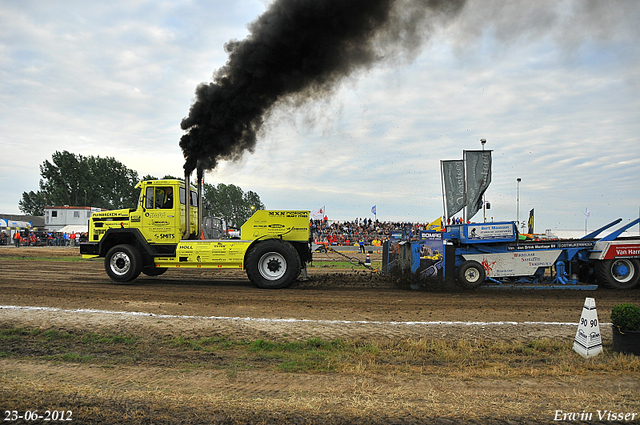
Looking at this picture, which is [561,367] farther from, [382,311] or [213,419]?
[213,419]

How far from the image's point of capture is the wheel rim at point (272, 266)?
11305mm

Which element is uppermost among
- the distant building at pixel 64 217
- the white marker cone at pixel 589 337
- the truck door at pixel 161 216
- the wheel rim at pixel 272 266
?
the distant building at pixel 64 217

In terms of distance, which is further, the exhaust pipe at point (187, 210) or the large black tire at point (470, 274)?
the exhaust pipe at point (187, 210)

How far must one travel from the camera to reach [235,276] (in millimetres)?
15250

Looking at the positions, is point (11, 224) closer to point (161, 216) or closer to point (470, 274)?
point (161, 216)

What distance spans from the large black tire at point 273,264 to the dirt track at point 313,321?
43 cm

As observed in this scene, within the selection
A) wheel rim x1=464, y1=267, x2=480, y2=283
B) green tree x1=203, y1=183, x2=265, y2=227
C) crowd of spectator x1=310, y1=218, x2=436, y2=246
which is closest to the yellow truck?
wheel rim x1=464, y1=267, x2=480, y2=283

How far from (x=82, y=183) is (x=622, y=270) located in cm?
8003

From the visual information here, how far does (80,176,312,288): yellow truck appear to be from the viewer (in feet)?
37.0

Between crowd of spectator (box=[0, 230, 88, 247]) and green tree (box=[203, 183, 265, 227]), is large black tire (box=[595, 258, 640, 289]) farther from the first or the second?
green tree (box=[203, 183, 265, 227])

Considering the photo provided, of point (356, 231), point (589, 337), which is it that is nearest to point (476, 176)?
point (589, 337)

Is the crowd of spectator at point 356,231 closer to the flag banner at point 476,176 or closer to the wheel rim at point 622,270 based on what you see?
the flag banner at point 476,176

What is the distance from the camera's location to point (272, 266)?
11.3 m

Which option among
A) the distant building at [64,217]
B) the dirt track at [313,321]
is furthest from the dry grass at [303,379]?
the distant building at [64,217]
